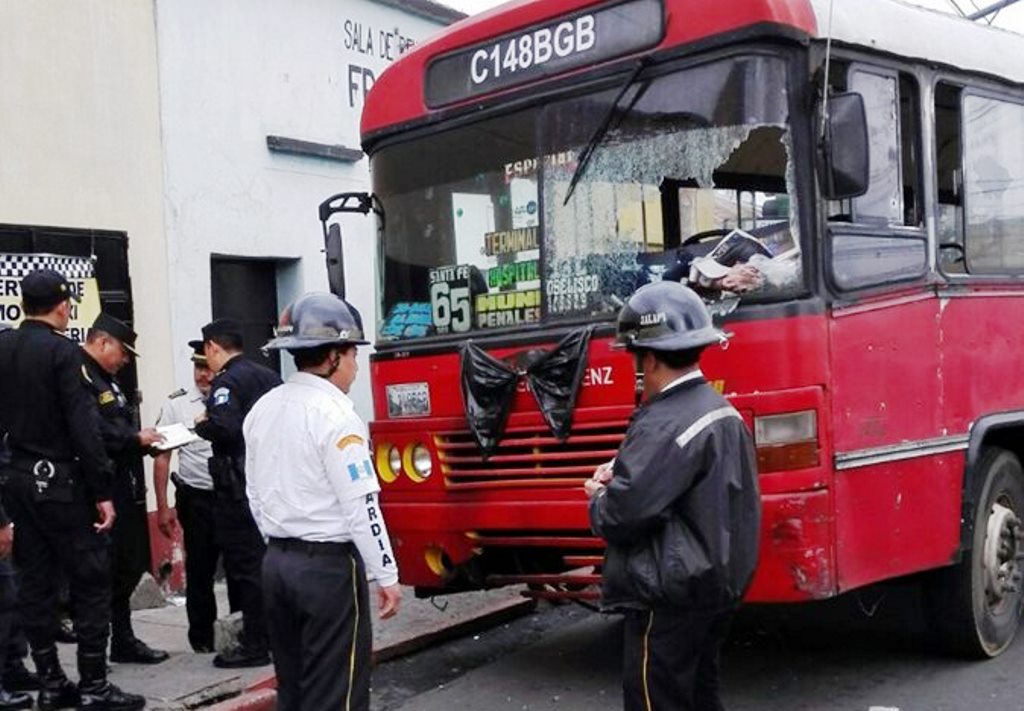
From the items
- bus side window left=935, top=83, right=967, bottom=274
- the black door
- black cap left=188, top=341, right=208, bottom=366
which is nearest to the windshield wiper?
bus side window left=935, top=83, right=967, bottom=274

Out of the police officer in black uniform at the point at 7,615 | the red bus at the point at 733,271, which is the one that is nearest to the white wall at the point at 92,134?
the red bus at the point at 733,271

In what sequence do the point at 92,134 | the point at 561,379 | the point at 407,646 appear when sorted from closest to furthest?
1. the point at 561,379
2. the point at 407,646
3. the point at 92,134

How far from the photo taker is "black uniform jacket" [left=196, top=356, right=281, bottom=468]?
6605mm

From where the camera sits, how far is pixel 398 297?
6832 mm

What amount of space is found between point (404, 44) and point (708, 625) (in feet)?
28.1

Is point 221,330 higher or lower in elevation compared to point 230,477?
higher

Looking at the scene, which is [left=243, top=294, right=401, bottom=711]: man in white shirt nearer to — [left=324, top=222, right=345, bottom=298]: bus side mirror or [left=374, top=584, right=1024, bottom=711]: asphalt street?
[left=374, top=584, right=1024, bottom=711]: asphalt street

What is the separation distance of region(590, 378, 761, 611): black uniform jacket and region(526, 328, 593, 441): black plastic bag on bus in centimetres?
177

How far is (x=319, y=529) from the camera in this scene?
4445mm

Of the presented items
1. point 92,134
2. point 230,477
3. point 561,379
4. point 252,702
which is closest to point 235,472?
point 230,477

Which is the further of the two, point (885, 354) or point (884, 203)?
point (884, 203)

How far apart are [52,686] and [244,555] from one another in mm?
1137

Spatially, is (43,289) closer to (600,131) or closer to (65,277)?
(65,277)

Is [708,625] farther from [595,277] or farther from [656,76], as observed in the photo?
[656,76]
